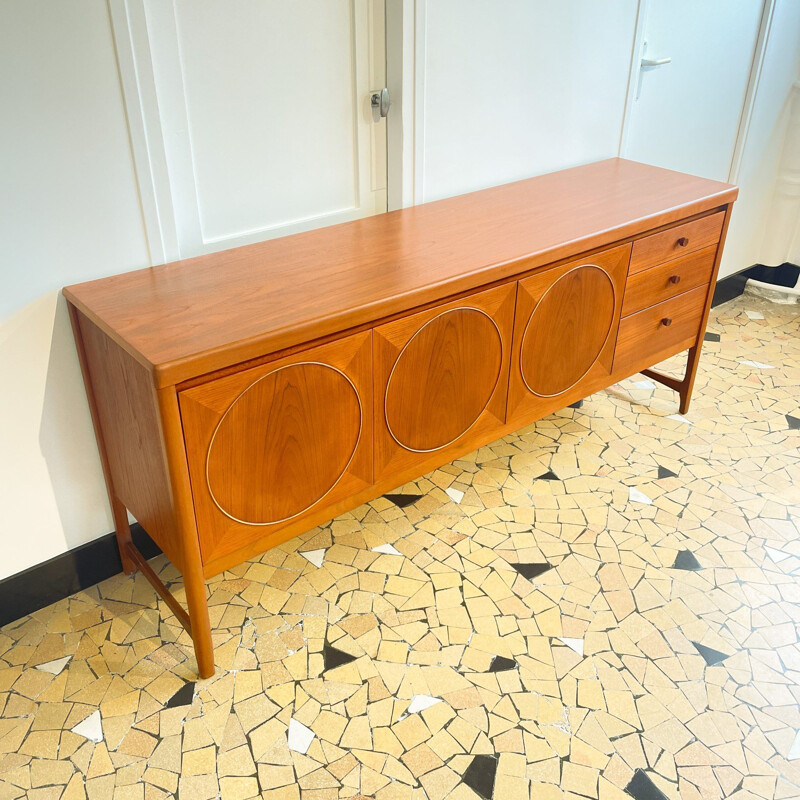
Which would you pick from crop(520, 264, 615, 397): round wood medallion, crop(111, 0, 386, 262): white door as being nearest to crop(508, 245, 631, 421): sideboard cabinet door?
crop(520, 264, 615, 397): round wood medallion

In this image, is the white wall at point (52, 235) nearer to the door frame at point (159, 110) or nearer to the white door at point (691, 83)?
the door frame at point (159, 110)

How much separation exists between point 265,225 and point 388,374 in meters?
0.58

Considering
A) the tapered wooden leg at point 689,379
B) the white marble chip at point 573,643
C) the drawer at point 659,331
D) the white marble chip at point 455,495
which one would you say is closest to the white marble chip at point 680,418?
the tapered wooden leg at point 689,379

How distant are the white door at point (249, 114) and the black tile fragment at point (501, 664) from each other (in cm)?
121

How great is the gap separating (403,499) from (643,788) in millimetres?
1031

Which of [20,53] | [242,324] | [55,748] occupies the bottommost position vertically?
[55,748]

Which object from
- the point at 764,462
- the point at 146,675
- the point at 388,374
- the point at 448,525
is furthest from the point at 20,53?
the point at 764,462

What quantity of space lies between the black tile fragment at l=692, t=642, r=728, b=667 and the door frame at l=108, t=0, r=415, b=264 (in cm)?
150

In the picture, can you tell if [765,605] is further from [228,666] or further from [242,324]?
[242,324]

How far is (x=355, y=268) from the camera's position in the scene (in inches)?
73.4

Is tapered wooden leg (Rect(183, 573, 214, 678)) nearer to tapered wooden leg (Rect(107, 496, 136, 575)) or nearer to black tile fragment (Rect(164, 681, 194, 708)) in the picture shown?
black tile fragment (Rect(164, 681, 194, 708))

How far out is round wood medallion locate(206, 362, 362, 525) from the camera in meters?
1.60

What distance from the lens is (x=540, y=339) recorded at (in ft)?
7.04

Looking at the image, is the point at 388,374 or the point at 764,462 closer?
the point at 388,374
